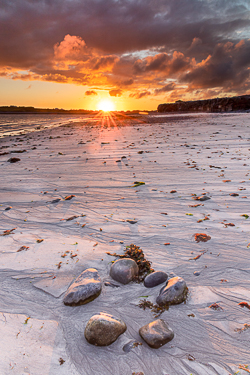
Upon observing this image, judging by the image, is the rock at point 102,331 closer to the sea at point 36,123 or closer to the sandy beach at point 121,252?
the sandy beach at point 121,252

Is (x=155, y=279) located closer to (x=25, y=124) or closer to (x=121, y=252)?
(x=121, y=252)

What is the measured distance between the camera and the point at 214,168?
270 inches

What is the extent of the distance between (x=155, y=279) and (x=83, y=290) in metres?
0.89

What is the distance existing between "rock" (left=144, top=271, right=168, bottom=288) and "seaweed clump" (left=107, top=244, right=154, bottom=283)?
115 millimetres

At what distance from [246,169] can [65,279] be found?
6.26 metres

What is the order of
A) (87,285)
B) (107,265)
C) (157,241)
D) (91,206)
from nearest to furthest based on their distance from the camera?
(87,285) → (107,265) → (157,241) → (91,206)

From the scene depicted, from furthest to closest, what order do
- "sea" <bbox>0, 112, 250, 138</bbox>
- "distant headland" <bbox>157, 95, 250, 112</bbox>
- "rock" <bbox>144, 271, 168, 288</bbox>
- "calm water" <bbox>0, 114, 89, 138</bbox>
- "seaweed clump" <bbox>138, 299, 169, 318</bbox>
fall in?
1. "distant headland" <bbox>157, 95, 250, 112</bbox>
2. "calm water" <bbox>0, 114, 89, 138</bbox>
3. "sea" <bbox>0, 112, 250, 138</bbox>
4. "rock" <bbox>144, 271, 168, 288</bbox>
5. "seaweed clump" <bbox>138, 299, 169, 318</bbox>

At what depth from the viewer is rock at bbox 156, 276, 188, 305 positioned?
2.32 m

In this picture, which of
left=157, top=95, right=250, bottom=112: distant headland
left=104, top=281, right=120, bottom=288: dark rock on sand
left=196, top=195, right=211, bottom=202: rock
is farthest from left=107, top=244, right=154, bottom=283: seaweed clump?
left=157, top=95, right=250, bottom=112: distant headland

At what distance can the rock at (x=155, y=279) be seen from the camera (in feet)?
8.48

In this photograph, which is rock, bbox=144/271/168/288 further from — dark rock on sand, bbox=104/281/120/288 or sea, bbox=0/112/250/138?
sea, bbox=0/112/250/138

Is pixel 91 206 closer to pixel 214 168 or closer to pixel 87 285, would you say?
pixel 87 285

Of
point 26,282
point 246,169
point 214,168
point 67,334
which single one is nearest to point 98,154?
point 214,168

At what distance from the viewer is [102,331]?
192 cm
